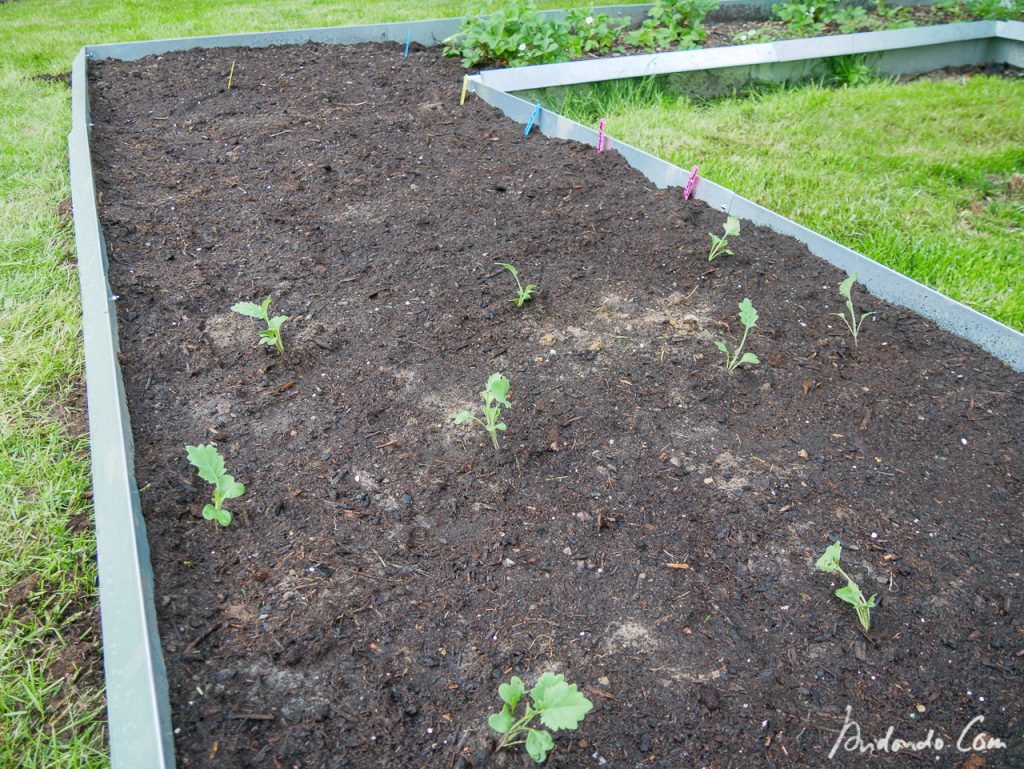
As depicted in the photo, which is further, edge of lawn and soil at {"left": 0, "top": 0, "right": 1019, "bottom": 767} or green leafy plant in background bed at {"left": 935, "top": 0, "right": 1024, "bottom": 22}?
green leafy plant in background bed at {"left": 935, "top": 0, "right": 1024, "bottom": 22}

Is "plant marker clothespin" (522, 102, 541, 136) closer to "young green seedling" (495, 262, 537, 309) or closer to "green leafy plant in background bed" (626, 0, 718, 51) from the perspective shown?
"young green seedling" (495, 262, 537, 309)

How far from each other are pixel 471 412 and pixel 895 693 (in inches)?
53.7

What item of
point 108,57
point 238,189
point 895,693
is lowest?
point 895,693

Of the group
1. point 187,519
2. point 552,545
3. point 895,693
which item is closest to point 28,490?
point 187,519

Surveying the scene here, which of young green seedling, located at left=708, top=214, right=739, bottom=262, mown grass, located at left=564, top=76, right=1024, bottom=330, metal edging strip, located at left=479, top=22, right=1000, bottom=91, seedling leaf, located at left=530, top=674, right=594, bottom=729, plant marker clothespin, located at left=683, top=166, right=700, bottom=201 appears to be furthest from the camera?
metal edging strip, located at left=479, top=22, right=1000, bottom=91

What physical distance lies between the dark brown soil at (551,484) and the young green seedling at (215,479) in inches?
2.9

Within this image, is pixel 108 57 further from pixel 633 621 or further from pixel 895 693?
pixel 895 693

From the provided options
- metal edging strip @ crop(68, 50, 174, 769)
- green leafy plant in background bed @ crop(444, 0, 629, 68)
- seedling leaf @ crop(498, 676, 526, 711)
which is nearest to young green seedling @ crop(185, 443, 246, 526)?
metal edging strip @ crop(68, 50, 174, 769)

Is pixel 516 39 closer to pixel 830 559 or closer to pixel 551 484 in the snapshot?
pixel 551 484

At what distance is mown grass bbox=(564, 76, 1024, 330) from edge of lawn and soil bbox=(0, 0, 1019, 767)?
3.05 metres

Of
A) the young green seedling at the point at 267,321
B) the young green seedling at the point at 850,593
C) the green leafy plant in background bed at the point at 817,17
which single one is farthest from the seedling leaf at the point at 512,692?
the green leafy plant in background bed at the point at 817,17

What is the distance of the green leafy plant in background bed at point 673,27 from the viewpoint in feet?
18.7

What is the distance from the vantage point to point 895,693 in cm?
166

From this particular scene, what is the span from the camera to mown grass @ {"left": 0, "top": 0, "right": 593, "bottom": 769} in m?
1.65
